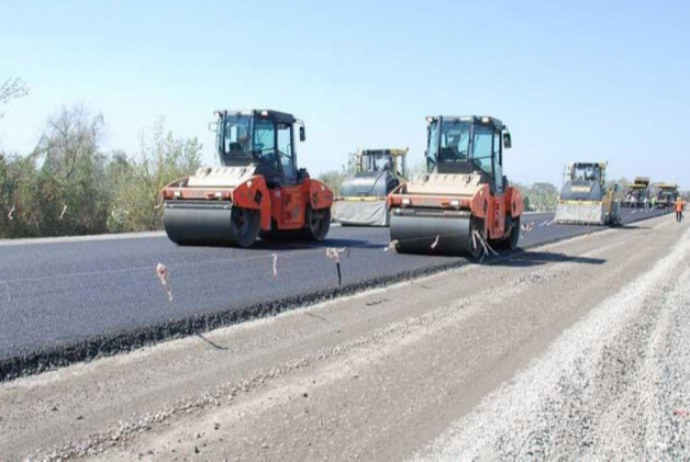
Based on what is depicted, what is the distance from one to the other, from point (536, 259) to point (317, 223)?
4827 mm

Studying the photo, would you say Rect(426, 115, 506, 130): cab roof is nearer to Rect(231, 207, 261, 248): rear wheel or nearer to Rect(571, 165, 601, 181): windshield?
Rect(231, 207, 261, 248): rear wheel

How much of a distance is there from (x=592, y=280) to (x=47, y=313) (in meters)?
8.04

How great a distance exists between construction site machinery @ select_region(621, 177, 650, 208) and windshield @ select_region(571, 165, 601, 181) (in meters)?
26.4

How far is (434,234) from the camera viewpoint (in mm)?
12844

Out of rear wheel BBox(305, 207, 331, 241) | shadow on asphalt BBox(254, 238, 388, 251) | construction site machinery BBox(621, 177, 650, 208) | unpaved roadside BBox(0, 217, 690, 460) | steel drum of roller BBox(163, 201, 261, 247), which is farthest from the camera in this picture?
construction site machinery BBox(621, 177, 650, 208)

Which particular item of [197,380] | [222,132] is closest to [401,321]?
[197,380]

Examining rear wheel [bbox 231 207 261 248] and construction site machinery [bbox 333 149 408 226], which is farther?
construction site machinery [bbox 333 149 408 226]

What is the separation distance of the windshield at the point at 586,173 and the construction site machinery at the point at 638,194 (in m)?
26.4

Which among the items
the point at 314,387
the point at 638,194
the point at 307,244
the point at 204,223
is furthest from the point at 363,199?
the point at 638,194

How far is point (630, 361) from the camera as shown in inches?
240

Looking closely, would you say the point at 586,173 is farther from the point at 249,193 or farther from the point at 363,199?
the point at 249,193

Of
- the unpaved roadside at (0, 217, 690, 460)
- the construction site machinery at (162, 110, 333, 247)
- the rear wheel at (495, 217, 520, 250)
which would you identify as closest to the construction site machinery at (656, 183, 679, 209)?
the rear wheel at (495, 217, 520, 250)

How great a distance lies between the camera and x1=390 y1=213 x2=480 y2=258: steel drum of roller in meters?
12.7

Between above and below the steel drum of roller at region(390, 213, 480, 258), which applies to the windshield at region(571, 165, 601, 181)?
above
